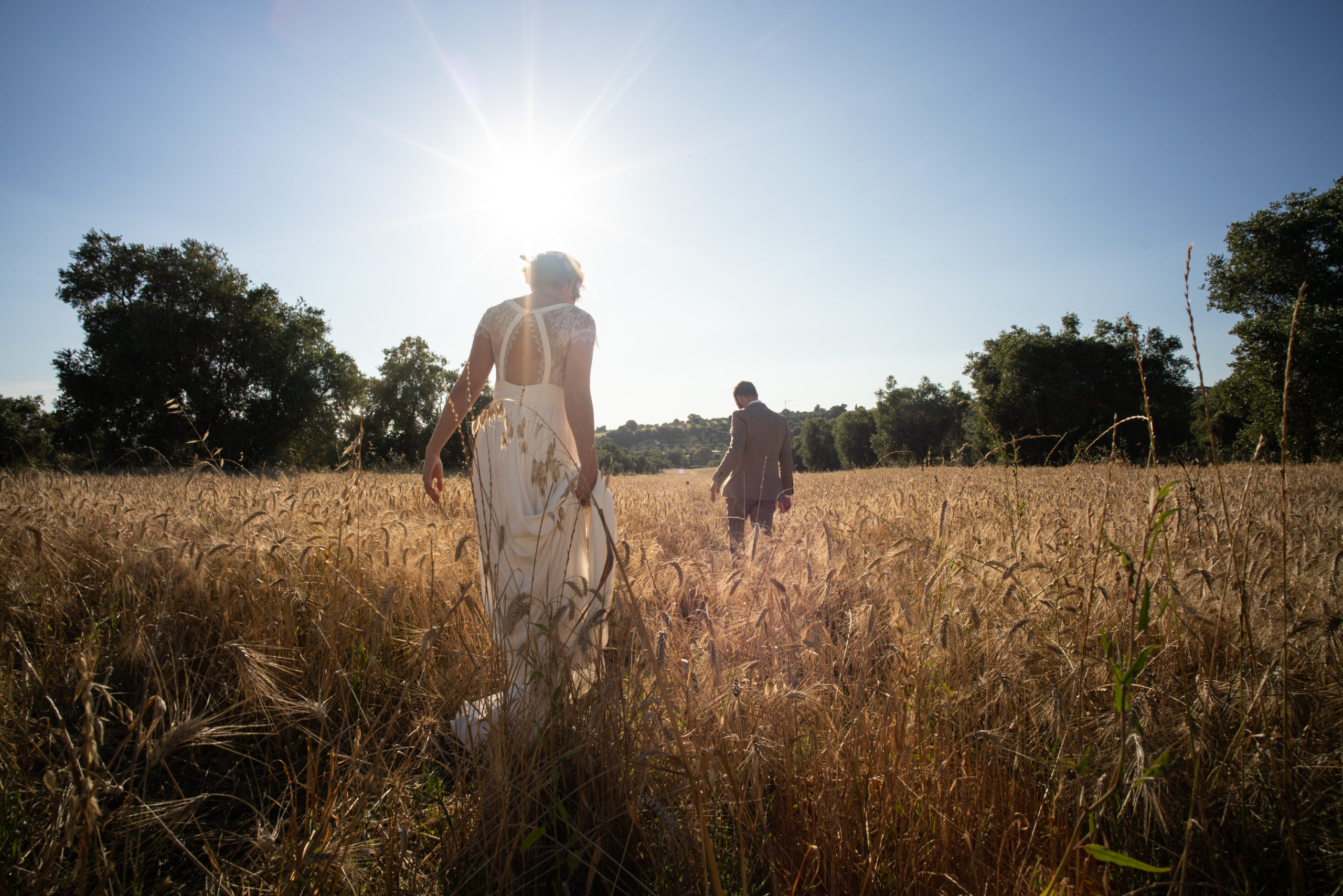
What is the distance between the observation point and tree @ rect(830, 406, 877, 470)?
60000 millimetres

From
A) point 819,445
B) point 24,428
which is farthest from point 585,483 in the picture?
point 819,445

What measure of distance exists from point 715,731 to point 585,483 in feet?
3.56

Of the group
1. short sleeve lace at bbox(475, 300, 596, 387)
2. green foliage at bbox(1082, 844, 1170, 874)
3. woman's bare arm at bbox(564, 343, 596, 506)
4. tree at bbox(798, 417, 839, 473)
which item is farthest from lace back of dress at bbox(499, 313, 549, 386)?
tree at bbox(798, 417, 839, 473)

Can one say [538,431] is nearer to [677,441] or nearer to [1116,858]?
Answer: [1116,858]

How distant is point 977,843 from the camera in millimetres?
1341

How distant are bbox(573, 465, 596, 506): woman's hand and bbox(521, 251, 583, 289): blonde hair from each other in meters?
1.01

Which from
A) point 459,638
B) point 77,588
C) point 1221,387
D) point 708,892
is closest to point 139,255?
point 77,588

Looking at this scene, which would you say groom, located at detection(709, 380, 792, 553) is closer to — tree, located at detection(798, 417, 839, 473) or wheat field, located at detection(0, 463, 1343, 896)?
wheat field, located at detection(0, 463, 1343, 896)

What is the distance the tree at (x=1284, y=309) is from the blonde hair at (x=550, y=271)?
24.9 metres

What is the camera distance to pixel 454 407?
246 centimetres

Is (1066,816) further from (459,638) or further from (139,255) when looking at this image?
(139,255)

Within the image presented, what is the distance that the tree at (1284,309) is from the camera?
1819 cm

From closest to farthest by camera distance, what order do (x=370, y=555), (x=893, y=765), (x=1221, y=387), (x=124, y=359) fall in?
(x=893, y=765) → (x=370, y=555) → (x=124, y=359) → (x=1221, y=387)

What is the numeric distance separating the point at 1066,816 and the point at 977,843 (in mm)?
282
